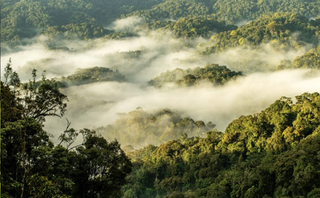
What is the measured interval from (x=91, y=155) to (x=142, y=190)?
129ft

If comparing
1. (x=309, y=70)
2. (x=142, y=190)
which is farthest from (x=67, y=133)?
(x=309, y=70)

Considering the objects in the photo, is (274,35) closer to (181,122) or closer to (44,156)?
(181,122)

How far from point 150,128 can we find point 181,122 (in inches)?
387

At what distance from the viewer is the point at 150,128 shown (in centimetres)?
11131

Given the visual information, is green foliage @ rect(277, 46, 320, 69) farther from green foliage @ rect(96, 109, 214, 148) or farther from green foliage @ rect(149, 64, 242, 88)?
green foliage @ rect(96, 109, 214, 148)

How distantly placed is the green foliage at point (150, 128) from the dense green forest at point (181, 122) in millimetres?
334

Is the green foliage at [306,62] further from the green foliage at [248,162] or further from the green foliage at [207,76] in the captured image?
the green foliage at [248,162]

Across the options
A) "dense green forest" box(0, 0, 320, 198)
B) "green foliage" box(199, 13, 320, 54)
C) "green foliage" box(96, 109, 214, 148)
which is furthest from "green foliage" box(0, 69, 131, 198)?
"green foliage" box(199, 13, 320, 54)

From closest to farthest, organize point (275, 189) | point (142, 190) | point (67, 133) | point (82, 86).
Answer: point (67, 133), point (275, 189), point (142, 190), point (82, 86)

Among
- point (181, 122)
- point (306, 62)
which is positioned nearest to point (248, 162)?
point (181, 122)

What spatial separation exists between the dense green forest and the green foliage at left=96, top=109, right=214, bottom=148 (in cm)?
33

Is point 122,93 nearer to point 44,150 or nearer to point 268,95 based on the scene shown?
point 268,95

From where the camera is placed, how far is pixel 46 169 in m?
18.9

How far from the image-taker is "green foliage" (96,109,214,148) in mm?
103600
